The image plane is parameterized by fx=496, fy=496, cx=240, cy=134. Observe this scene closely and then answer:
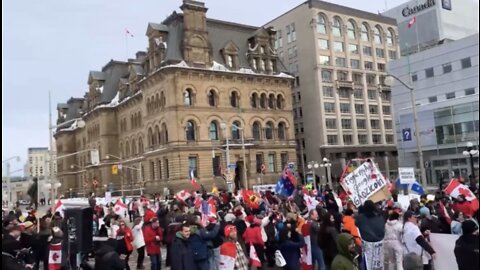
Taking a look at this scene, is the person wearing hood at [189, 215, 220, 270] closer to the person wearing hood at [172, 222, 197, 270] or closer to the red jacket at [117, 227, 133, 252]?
the person wearing hood at [172, 222, 197, 270]

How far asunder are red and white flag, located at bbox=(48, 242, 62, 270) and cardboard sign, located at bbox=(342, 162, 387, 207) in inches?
290

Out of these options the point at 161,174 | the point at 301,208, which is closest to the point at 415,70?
the point at 161,174

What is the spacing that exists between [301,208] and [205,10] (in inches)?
1705

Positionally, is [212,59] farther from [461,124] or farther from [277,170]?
[461,124]

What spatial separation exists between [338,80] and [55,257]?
6815cm

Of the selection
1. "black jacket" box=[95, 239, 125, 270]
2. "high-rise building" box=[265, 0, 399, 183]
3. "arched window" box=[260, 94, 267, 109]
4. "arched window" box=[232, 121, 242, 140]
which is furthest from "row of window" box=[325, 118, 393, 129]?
"black jacket" box=[95, 239, 125, 270]

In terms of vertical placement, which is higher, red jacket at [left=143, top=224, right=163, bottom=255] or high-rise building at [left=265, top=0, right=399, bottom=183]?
high-rise building at [left=265, top=0, right=399, bottom=183]

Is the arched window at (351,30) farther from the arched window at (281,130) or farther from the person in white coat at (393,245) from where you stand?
the person in white coat at (393,245)

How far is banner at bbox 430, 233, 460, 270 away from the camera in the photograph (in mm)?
9445

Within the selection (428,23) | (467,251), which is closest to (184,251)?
(467,251)

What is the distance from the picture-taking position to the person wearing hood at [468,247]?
568 cm

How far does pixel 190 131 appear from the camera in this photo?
5647cm

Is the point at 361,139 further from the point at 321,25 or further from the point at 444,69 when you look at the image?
the point at 444,69

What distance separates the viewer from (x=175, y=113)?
5488 centimetres
